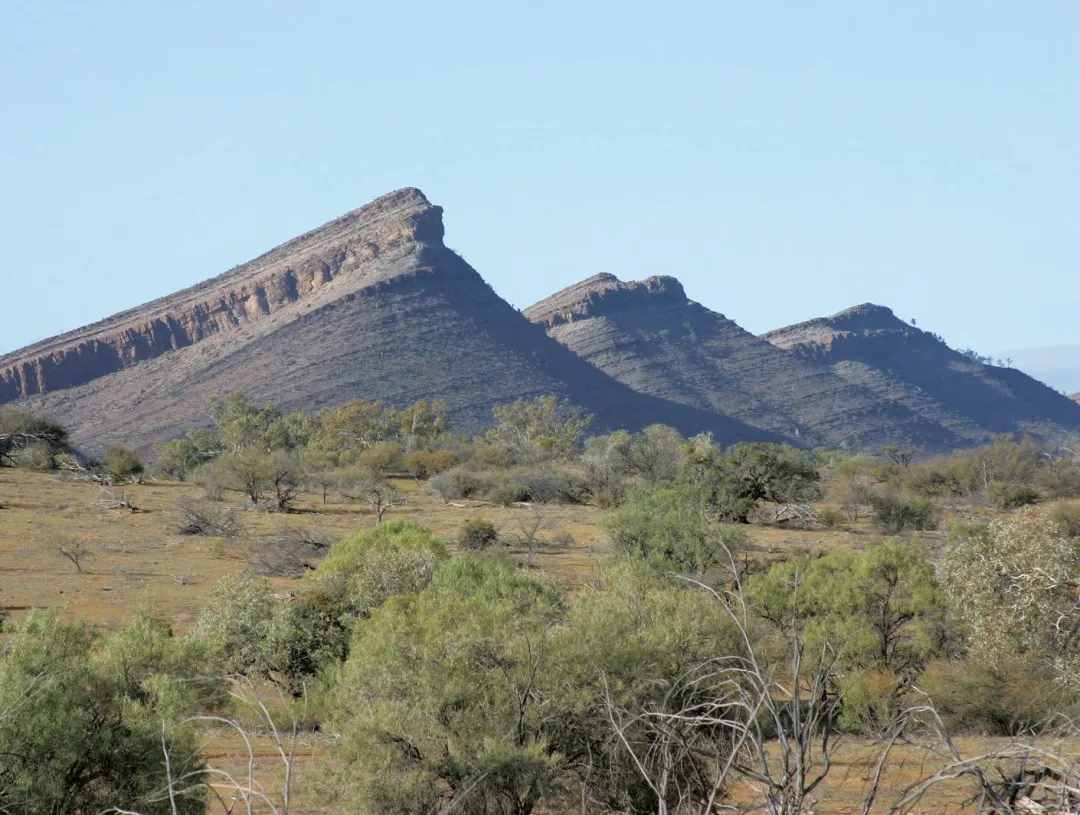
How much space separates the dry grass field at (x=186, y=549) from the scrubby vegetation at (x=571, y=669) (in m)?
0.74

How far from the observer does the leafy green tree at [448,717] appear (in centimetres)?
1894

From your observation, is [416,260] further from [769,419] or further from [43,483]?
[43,483]

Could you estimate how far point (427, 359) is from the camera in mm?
139625

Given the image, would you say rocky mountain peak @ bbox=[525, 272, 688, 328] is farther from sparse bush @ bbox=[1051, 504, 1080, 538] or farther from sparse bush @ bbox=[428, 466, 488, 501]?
sparse bush @ bbox=[1051, 504, 1080, 538]

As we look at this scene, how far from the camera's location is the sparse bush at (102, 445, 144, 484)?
7738 cm

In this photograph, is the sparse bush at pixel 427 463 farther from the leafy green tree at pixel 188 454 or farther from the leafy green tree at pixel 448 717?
→ the leafy green tree at pixel 448 717

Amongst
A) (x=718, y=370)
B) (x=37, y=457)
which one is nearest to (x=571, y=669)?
(x=37, y=457)

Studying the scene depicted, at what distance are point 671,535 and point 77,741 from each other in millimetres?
28857

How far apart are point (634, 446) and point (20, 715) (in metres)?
73.6

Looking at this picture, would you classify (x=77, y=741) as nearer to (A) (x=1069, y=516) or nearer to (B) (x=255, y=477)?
(A) (x=1069, y=516)

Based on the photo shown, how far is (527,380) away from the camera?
471ft

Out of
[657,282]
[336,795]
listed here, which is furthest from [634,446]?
[657,282]

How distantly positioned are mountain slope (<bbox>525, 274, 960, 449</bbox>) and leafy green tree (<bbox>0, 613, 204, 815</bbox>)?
13987 centimetres

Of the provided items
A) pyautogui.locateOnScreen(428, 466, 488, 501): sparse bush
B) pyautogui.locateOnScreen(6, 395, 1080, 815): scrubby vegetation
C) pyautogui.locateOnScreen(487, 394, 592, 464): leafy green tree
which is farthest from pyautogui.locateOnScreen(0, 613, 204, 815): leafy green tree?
pyautogui.locateOnScreen(487, 394, 592, 464): leafy green tree
